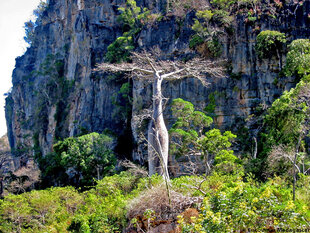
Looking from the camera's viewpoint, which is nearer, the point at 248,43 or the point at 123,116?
the point at 248,43

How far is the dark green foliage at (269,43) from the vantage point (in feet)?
49.8

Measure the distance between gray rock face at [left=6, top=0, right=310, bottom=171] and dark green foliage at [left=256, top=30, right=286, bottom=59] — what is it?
1.13ft

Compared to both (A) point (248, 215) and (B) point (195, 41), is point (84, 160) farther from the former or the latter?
(A) point (248, 215)

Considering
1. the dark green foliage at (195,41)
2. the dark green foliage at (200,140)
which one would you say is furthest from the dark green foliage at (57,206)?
the dark green foliage at (195,41)

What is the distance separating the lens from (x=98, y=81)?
24.3m

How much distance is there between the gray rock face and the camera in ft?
52.2

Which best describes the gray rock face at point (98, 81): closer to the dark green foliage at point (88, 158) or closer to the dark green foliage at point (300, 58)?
the dark green foliage at point (300, 58)

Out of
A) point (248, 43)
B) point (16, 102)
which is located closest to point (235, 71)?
point (248, 43)

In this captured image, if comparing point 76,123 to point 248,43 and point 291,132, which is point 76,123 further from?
point 291,132

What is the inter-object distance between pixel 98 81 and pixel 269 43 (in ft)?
43.1

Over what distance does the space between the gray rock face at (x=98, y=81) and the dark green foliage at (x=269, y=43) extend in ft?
1.13

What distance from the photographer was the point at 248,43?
53.5 feet

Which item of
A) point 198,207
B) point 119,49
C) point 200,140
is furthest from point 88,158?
point 198,207

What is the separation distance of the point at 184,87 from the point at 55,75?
1900cm
